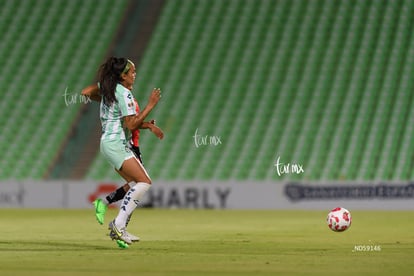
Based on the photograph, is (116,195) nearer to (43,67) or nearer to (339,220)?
(339,220)

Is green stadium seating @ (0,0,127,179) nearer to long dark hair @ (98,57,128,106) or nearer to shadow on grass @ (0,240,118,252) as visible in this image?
shadow on grass @ (0,240,118,252)

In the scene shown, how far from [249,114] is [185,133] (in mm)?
1744

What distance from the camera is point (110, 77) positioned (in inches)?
421

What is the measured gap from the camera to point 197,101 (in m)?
24.9

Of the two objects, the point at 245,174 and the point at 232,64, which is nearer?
the point at 245,174

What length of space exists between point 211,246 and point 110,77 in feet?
7.67

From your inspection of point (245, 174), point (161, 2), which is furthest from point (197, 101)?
point (161, 2)

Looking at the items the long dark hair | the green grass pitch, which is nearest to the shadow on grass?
the green grass pitch

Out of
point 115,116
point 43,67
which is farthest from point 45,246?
point 43,67

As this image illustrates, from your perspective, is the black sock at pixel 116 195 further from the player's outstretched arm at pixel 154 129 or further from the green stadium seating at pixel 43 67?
the green stadium seating at pixel 43 67

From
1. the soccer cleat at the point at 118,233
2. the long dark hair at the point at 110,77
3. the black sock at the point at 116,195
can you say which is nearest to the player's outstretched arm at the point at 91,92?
the long dark hair at the point at 110,77

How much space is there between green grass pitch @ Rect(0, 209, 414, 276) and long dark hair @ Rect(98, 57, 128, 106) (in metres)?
1.73

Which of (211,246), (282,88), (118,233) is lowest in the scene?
(118,233)

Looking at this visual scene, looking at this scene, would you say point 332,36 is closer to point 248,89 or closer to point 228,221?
point 248,89
